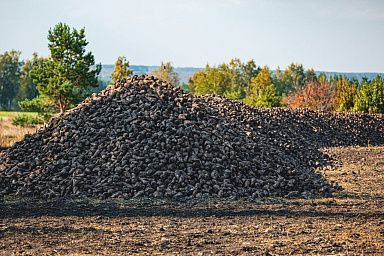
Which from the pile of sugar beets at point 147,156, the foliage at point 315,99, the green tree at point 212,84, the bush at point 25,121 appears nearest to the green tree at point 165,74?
the green tree at point 212,84

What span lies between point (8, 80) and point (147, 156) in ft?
212

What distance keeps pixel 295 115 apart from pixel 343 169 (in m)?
8.20

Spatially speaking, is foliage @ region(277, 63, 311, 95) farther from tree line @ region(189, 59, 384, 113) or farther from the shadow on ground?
the shadow on ground

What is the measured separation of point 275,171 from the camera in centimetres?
1152

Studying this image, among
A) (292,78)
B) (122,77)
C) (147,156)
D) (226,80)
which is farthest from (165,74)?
(147,156)

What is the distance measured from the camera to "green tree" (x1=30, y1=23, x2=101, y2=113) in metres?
23.3

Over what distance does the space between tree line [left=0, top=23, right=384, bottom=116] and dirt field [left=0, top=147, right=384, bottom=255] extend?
14.4 m

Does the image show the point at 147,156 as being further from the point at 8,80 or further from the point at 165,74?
the point at 8,80

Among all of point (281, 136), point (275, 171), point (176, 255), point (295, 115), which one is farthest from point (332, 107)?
point (176, 255)

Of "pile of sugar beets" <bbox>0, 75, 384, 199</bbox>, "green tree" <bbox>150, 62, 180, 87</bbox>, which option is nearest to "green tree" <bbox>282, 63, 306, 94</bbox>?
"green tree" <bbox>150, 62, 180, 87</bbox>

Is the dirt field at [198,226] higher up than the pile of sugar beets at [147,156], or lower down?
lower down

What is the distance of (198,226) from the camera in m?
8.18

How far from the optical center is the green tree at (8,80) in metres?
69.8

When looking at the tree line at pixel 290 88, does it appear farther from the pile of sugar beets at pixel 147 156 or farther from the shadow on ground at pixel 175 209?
the shadow on ground at pixel 175 209
